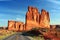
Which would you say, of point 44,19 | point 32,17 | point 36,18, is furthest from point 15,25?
point 44,19

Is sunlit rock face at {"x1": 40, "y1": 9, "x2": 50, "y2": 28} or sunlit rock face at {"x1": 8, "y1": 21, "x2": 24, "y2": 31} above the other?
sunlit rock face at {"x1": 40, "y1": 9, "x2": 50, "y2": 28}

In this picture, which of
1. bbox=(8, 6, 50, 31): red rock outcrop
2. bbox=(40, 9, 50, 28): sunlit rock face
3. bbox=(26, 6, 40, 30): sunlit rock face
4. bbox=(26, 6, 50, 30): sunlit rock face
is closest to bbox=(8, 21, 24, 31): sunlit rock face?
bbox=(8, 6, 50, 31): red rock outcrop

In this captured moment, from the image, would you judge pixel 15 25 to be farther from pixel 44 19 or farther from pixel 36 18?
pixel 44 19

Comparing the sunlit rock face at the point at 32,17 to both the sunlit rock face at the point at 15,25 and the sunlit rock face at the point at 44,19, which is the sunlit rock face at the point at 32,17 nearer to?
the sunlit rock face at the point at 44,19

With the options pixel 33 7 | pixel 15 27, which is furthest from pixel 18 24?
pixel 33 7

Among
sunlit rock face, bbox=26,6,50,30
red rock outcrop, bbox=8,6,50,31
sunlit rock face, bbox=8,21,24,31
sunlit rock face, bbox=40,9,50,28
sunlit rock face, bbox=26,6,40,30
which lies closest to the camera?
sunlit rock face, bbox=26,6,40,30

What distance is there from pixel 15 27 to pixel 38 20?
40110 mm

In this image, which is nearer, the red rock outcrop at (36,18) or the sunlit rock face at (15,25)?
the red rock outcrop at (36,18)

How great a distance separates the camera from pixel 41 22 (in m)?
139

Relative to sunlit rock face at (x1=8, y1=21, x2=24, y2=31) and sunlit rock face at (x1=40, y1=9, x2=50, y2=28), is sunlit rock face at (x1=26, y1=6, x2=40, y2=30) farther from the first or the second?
sunlit rock face at (x1=8, y1=21, x2=24, y2=31)

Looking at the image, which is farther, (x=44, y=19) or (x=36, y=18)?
(x=36, y=18)

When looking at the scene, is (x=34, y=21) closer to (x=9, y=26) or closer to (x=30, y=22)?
(x=30, y=22)

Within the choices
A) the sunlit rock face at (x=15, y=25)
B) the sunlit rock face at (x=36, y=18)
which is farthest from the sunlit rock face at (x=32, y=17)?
the sunlit rock face at (x=15, y=25)

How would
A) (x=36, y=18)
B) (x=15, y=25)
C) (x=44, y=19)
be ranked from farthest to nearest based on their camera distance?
(x=15, y=25), (x=36, y=18), (x=44, y=19)
